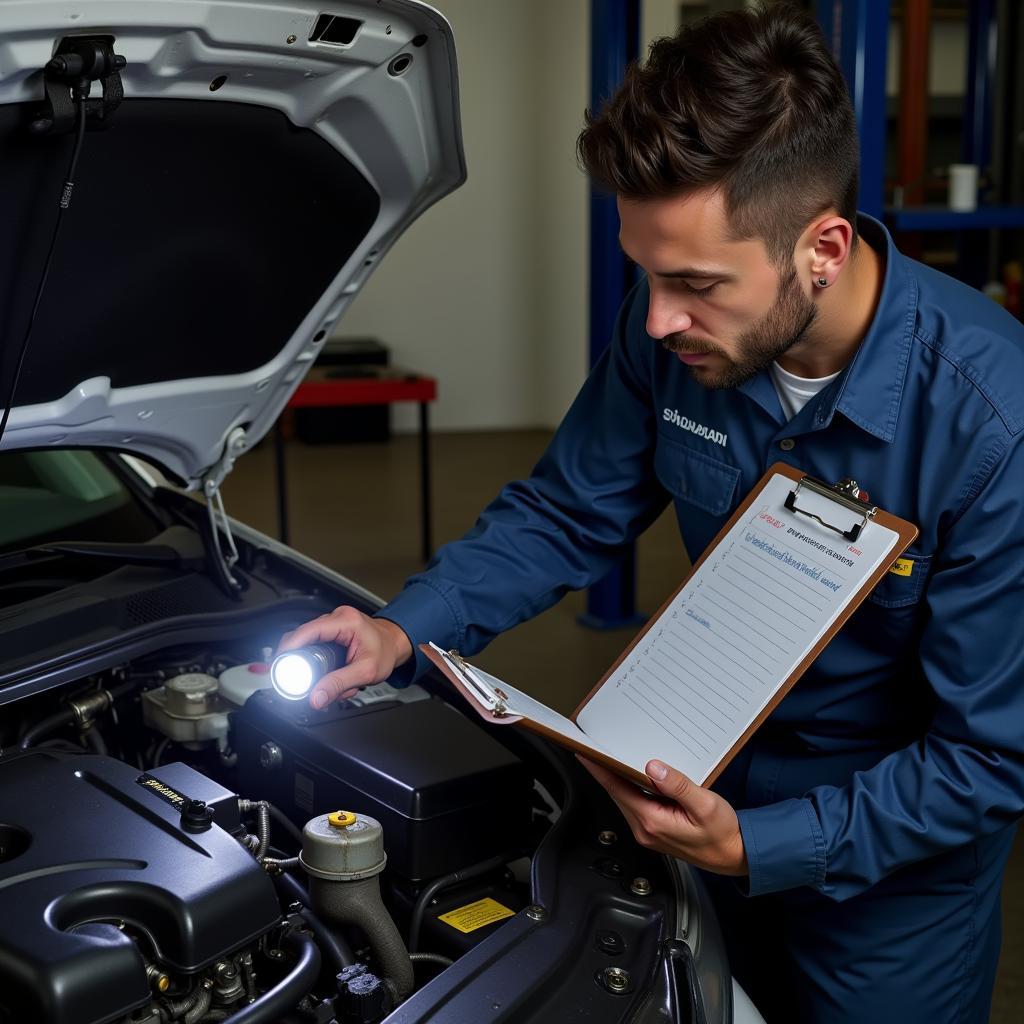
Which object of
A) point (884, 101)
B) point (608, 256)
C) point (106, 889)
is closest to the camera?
point (106, 889)

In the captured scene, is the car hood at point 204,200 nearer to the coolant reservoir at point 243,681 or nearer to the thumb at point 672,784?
the coolant reservoir at point 243,681

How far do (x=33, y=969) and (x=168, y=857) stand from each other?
7.0 inches

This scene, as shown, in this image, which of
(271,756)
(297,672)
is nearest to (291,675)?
(297,672)

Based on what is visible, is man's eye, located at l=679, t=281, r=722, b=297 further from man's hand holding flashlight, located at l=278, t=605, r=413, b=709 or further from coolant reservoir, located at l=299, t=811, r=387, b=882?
coolant reservoir, located at l=299, t=811, r=387, b=882

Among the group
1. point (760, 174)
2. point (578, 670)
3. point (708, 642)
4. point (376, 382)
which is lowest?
point (578, 670)

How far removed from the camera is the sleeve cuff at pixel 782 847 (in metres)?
1.26

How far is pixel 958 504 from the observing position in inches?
50.5

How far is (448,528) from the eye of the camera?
18.7ft

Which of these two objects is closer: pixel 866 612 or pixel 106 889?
pixel 106 889

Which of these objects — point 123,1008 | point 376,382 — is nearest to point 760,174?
point 123,1008

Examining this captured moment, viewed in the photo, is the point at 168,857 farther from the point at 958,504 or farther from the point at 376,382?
the point at 376,382

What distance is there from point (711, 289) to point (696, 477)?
1.07 feet

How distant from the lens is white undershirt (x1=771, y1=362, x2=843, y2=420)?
144cm

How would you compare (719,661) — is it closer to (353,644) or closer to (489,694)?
(489,694)
